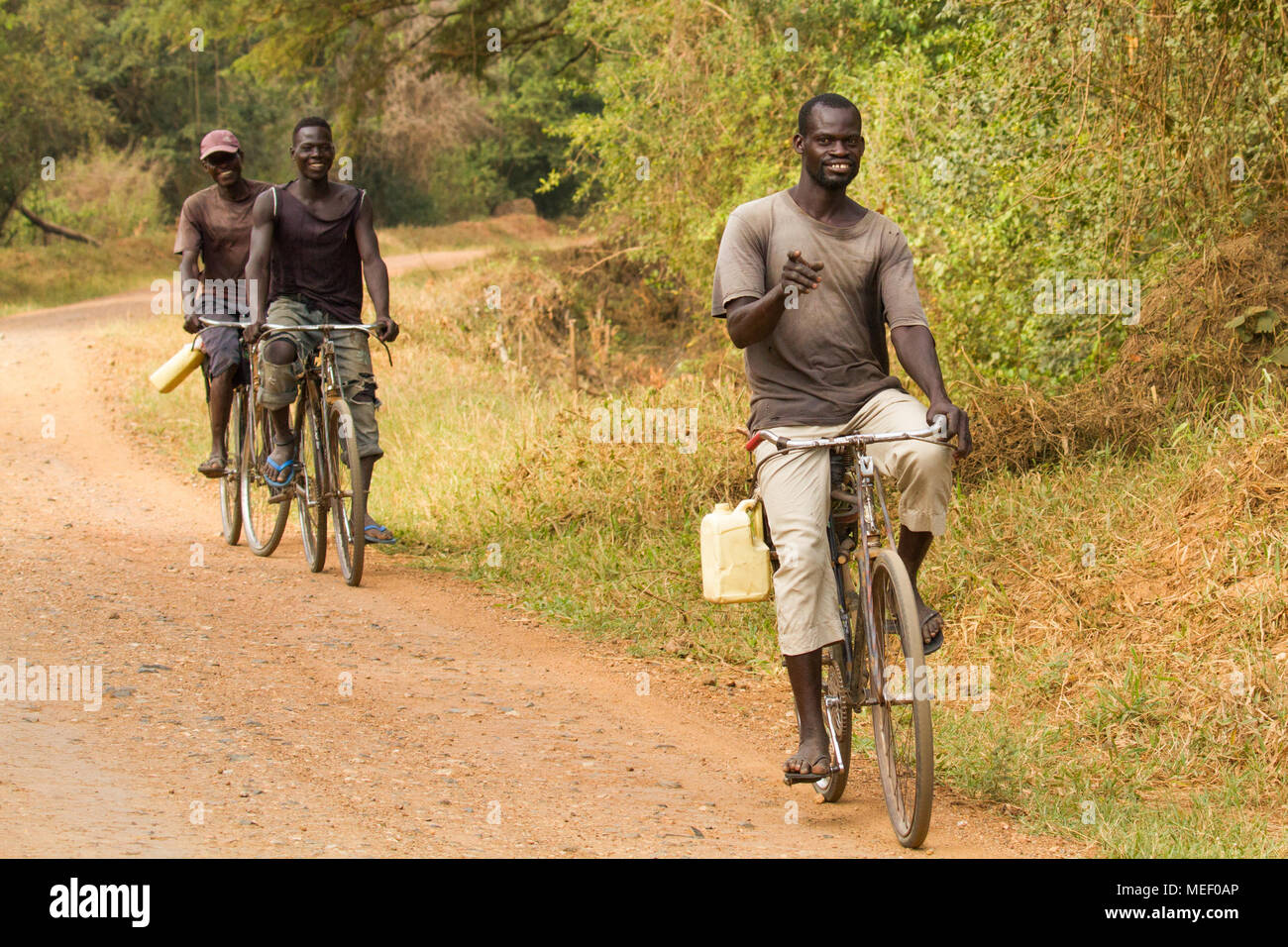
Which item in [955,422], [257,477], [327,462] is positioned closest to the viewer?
[955,422]

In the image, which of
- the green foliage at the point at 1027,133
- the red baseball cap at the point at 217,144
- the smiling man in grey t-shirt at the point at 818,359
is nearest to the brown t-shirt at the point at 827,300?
the smiling man in grey t-shirt at the point at 818,359

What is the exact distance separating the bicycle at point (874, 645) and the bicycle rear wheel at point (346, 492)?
3.40 meters

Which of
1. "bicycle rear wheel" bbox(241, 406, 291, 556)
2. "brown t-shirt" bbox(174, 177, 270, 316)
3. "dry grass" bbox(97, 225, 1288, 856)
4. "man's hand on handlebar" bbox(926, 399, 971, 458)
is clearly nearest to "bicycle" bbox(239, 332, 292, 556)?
"bicycle rear wheel" bbox(241, 406, 291, 556)

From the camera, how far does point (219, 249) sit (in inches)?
344

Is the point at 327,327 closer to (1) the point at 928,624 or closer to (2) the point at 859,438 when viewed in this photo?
(2) the point at 859,438

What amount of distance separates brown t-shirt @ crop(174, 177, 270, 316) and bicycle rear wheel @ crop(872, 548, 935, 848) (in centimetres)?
541

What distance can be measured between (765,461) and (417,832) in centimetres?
156

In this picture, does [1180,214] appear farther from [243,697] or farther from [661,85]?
[661,85]

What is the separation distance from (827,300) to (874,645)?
1.10 meters

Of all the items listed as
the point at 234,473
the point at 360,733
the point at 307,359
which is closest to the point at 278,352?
the point at 307,359

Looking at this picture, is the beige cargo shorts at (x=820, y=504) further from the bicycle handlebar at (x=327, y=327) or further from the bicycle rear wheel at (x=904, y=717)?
the bicycle handlebar at (x=327, y=327)

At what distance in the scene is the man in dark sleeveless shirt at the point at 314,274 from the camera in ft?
25.8

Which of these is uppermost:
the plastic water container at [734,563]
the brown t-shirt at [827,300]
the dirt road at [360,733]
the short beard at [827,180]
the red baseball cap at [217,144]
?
the red baseball cap at [217,144]
